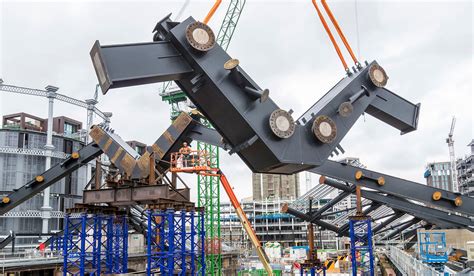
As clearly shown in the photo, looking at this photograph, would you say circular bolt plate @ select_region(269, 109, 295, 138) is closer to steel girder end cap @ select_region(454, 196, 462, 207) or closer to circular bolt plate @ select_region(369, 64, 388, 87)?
circular bolt plate @ select_region(369, 64, 388, 87)

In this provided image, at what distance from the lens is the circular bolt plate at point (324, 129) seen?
49.2 feet

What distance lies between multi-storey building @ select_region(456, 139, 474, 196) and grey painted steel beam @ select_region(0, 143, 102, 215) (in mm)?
85899

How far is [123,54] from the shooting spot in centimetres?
1209

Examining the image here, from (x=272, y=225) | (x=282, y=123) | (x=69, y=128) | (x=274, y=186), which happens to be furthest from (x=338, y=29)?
(x=274, y=186)

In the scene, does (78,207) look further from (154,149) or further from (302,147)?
(302,147)

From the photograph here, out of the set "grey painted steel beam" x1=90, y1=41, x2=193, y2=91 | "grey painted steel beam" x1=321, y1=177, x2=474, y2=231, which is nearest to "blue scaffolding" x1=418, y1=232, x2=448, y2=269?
"grey painted steel beam" x1=321, y1=177, x2=474, y2=231

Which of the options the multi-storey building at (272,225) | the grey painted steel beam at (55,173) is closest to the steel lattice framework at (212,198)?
the grey painted steel beam at (55,173)

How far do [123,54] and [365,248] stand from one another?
20735mm

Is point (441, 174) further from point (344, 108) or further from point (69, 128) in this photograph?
point (344, 108)

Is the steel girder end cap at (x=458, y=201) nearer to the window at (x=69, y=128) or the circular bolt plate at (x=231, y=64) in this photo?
the circular bolt plate at (x=231, y=64)

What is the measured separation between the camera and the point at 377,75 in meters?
16.9

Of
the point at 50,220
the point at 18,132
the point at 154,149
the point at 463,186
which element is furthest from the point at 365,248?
the point at 463,186

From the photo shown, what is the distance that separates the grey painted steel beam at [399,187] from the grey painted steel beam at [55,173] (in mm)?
15152

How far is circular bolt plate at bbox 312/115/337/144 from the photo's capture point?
15005 mm
